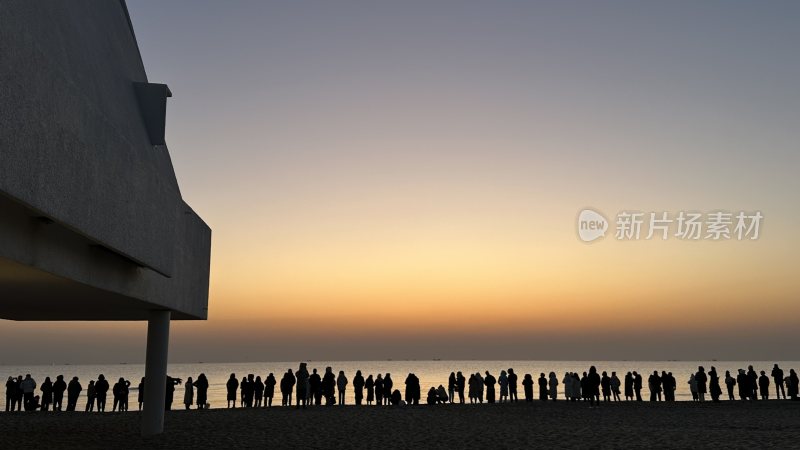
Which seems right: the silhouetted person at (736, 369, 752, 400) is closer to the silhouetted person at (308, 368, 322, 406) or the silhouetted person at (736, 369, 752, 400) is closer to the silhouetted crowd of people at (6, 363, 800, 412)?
the silhouetted crowd of people at (6, 363, 800, 412)

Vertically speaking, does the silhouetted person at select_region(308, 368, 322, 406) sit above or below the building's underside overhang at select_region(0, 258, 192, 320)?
below

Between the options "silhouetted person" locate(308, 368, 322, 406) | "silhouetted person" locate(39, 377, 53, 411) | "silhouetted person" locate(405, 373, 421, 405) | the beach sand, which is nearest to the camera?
the beach sand

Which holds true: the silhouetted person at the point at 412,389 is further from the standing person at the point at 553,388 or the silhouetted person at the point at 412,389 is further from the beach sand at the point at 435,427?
the standing person at the point at 553,388

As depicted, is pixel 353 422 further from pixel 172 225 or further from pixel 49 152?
pixel 49 152

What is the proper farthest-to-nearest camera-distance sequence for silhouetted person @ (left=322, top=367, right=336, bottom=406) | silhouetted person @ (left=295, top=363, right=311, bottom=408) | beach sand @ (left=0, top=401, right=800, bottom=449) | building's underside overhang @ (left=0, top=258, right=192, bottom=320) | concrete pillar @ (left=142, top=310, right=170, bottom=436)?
silhouetted person @ (left=322, top=367, right=336, bottom=406)
silhouetted person @ (left=295, top=363, right=311, bottom=408)
concrete pillar @ (left=142, top=310, right=170, bottom=436)
beach sand @ (left=0, top=401, right=800, bottom=449)
building's underside overhang @ (left=0, top=258, right=192, bottom=320)

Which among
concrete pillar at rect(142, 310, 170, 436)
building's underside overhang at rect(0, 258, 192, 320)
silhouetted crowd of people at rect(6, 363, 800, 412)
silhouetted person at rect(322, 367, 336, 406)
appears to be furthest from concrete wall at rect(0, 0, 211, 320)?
silhouetted person at rect(322, 367, 336, 406)

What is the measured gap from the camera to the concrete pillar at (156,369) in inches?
707

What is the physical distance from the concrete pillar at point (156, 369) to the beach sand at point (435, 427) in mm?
514

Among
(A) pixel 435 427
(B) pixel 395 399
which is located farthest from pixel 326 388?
(A) pixel 435 427

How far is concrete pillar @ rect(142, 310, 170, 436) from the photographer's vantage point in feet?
58.9

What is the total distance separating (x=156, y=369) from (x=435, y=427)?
24.0 ft

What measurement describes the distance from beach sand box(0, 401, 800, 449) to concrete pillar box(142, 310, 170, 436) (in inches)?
20.2

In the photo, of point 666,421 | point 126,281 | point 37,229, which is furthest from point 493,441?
point 37,229

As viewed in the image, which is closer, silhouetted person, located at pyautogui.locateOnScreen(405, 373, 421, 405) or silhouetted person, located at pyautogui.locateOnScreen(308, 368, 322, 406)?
silhouetted person, located at pyautogui.locateOnScreen(308, 368, 322, 406)
